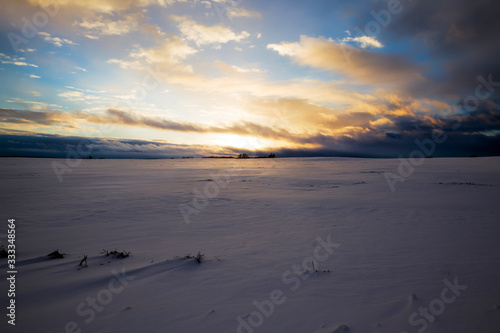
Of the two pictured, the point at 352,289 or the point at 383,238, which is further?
the point at 383,238

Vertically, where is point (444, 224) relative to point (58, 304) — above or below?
above

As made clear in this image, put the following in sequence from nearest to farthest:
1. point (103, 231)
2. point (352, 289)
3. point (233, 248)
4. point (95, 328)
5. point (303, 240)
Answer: point (95, 328) < point (352, 289) < point (233, 248) < point (303, 240) < point (103, 231)

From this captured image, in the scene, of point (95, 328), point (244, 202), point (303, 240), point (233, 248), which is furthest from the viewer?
point (244, 202)

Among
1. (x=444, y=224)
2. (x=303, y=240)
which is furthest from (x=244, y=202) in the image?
(x=444, y=224)

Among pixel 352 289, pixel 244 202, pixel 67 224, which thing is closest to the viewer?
pixel 352 289

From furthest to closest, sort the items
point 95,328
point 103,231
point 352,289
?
point 103,231 → point 352,289 → point 95,328

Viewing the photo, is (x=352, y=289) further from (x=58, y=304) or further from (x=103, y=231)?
(x=103, y=231)

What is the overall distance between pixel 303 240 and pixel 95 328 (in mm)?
4723

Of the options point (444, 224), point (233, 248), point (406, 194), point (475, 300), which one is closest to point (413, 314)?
point (475, 300)

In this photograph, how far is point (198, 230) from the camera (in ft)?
23.6

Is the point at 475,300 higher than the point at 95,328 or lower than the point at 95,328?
higher

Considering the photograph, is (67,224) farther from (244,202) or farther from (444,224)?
(444,224)

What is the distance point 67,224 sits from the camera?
764 centimetres

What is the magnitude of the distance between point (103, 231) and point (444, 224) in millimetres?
10653
